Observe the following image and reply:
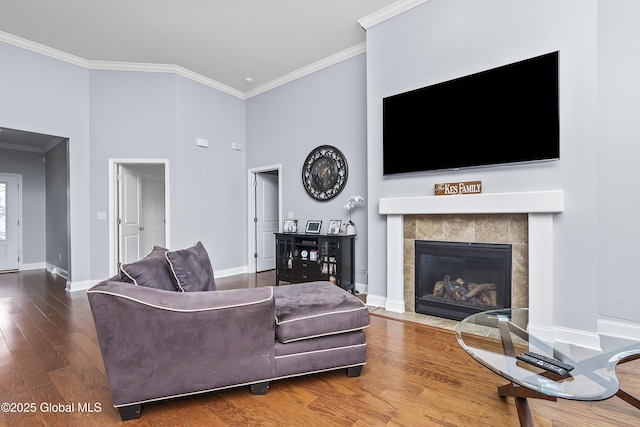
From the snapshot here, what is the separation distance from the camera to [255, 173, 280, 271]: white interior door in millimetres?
5664

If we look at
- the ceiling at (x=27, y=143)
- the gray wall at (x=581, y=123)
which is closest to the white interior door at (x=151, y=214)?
the ceiling at (x=27, y=143)

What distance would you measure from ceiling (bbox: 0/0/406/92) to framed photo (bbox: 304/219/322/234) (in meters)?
2.44

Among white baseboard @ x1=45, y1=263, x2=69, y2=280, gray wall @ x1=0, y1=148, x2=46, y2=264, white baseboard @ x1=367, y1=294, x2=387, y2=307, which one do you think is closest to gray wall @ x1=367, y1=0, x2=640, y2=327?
white baseboard @ x1=367, y1=294, x2=387, y2=307

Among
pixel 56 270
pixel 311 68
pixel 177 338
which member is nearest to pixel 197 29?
pixel 311 68

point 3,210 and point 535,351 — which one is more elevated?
point 3,210

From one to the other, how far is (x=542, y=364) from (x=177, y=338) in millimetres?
1791

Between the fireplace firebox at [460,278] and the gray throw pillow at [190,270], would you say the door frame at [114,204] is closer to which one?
the gray throw pillow at [190,270]

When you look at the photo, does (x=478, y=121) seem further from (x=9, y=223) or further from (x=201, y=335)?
(x=9, y=223)

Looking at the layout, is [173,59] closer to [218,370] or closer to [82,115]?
[82,115]

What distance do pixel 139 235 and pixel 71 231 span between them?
0.98m

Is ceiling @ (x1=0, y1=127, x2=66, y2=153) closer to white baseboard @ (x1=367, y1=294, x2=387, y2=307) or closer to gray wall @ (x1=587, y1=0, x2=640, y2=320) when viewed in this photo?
white baseboard @ (x1=367, y1=294, x2=387, y2=307)

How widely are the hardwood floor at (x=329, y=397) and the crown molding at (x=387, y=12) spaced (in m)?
3.39

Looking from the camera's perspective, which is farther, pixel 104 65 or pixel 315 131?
pixel 315 131

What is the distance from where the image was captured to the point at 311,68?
15.2ft
